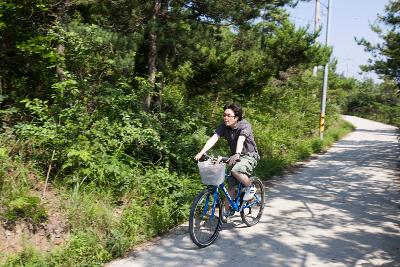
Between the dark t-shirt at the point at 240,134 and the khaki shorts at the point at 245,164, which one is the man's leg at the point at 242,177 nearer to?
the khaki shorts at the point at 245,164

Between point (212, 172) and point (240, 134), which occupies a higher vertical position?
point (240, 134)

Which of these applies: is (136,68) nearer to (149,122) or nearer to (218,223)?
(149,122)

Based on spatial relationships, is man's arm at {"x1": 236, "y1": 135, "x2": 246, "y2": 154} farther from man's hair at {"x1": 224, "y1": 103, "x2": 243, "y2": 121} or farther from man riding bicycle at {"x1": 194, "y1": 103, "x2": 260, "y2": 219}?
man's hair at {"x1": 224, "y1": 103, "x2": 243, "y2": 121}

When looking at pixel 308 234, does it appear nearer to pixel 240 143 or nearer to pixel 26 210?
pixel 240 143

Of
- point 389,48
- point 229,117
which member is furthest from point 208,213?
point 389,48

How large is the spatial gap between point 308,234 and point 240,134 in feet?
6.18

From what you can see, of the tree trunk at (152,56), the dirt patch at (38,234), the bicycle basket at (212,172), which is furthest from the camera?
the tree trunk at (152,56)

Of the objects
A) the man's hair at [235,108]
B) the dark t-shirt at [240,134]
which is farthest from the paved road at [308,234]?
the man's hair at [235,108]

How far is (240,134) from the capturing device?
5.88 meters

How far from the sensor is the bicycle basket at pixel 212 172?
5312mm

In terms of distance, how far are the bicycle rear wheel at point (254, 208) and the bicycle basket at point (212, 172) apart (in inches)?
46.8

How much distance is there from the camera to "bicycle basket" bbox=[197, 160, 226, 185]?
531 centimetres

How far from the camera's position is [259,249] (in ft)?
18.0

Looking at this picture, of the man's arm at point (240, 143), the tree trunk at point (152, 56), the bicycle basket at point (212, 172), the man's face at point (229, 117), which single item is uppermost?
the tree trunk at point (152, 56)
